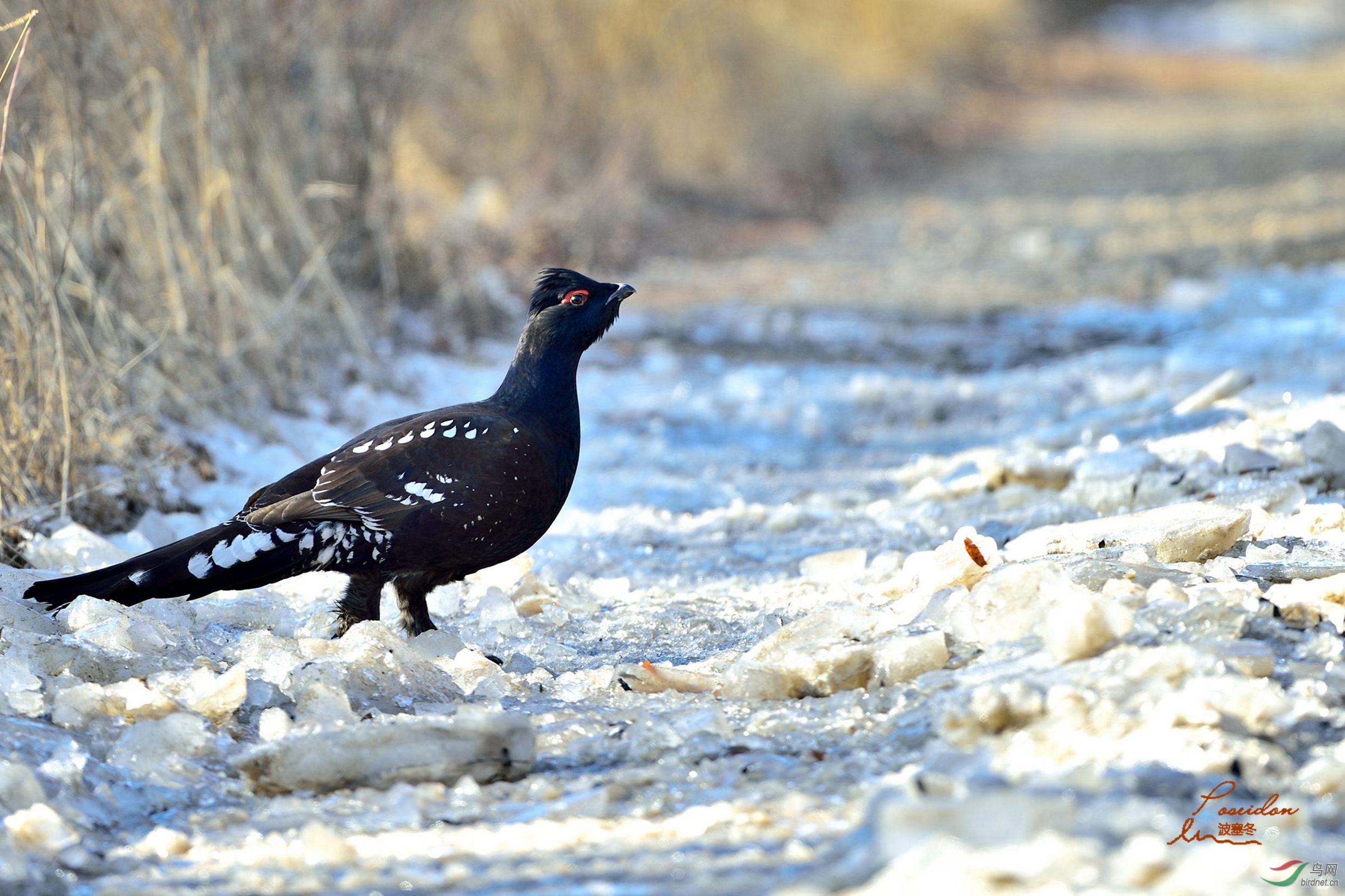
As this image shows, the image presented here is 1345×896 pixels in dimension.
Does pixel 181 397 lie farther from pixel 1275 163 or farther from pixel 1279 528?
pixel 1275 163

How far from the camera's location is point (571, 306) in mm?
3910

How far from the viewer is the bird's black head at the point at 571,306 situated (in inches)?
153

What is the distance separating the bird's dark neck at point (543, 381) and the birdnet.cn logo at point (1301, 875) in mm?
2162

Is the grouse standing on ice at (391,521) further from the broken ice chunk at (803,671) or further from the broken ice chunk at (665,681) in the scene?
the broken ice chunk at (803,671)

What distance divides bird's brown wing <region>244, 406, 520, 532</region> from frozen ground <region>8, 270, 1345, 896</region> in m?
0.31

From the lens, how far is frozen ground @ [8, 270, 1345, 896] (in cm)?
218

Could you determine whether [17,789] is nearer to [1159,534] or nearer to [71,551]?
[71,551]

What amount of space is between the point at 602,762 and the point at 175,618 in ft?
4.52

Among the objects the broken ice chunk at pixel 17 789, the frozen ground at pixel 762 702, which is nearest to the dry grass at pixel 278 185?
the frozen ground at pixel 762 702

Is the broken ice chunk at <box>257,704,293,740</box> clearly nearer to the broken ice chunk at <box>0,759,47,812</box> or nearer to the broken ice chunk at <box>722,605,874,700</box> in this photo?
the broken ice chunk at <box>0,759,47,812</box>

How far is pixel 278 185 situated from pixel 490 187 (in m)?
3.93

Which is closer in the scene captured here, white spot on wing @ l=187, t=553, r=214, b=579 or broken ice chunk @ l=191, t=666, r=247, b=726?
broken ice chunk @ l=191, t=666, r=247, b=726

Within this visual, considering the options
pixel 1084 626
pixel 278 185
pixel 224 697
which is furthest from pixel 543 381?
pixel 278 185

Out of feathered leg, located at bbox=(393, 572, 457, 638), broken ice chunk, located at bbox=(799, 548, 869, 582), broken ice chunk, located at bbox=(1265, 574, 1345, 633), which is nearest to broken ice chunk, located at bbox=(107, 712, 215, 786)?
feathered leg, located at bbox=(393, 572, 457, 638)
